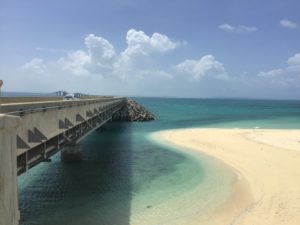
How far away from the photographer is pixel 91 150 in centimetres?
3591

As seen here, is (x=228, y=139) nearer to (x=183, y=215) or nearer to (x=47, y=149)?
(x=183, y=215)

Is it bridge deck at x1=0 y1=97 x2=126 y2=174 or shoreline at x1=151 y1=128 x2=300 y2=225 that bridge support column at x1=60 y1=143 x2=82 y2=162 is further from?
shoreline at x1=151 y1=128 x2=300 y2=225

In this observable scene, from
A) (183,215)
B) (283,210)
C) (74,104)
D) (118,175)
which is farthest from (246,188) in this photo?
(74,104)

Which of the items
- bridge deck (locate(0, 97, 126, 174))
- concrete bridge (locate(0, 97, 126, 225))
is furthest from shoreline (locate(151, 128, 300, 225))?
concrete bridge (locate(0, 97, 126, 225))

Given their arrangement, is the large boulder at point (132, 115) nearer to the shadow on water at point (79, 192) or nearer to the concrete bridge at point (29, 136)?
the shadow on water at point (79, 192)

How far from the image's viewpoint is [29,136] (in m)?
12.9

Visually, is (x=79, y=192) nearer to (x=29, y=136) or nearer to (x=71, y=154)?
(x=29, y=136)

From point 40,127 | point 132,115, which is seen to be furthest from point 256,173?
point 132,115

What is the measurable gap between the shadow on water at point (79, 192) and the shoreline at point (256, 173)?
4497 millimetres

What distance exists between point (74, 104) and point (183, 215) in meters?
9.72

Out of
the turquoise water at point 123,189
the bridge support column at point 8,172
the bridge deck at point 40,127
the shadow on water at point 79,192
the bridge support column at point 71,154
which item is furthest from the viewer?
the bridge support column at point 71,154

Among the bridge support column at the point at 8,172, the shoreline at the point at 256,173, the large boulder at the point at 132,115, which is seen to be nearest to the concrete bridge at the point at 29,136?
the bridge support column at the point at 8,172

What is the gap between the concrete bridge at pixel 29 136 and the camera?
291 inches

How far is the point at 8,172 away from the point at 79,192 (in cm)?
1309
